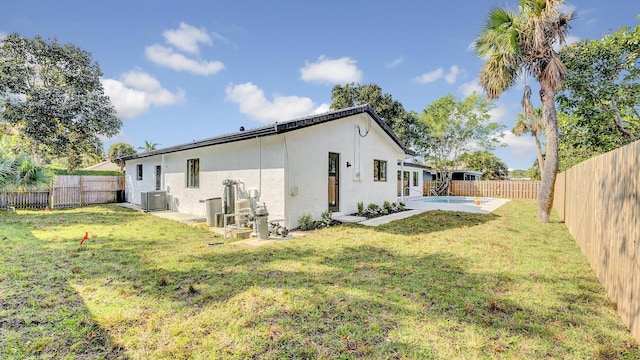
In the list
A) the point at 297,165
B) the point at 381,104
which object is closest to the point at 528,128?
the point at 381,104

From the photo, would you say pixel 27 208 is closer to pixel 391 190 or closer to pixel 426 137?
pixel 391 190

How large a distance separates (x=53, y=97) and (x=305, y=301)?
22259 millimetres

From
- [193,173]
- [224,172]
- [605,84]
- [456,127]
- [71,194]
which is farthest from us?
[456,127]

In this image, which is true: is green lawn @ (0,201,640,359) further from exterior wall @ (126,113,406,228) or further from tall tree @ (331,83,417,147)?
tall tree @ (331,83,417,147)

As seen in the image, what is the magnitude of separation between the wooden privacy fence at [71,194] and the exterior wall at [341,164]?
13.7 m

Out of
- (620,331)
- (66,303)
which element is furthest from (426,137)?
(66,303)

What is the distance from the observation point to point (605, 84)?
1112 cm

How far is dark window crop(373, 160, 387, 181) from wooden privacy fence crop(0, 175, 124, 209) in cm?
1582

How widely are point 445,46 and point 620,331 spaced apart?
13660 millimetres

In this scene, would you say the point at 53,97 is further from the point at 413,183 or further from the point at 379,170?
the point at 413,183

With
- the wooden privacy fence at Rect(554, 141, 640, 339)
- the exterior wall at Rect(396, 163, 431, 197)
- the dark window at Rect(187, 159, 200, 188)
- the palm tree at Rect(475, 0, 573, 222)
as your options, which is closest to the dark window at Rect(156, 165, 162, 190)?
the dark window at Rect(187, 159, 200, 188)

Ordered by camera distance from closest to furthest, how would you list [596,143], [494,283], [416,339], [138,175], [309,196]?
[416,339] < [494,283] < [309,196] < [596,143] < [138,175]

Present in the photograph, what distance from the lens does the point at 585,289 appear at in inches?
164

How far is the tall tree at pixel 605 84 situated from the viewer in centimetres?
1075
